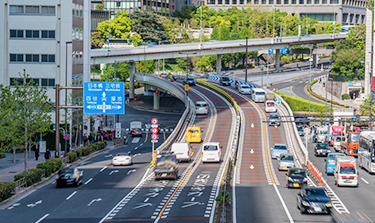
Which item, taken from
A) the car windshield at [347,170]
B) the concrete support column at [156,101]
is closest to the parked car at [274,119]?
the car windshield at [347,170]

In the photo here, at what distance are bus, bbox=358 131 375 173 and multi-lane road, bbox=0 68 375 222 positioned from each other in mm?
1365

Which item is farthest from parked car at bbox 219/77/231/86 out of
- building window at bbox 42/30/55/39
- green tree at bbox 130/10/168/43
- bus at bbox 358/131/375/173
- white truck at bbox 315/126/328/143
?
bus at bbox 358/131/375/173

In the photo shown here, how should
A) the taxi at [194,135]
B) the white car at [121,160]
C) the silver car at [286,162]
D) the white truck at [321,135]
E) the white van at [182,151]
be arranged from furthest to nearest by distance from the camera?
the white truck at [321,135] < the taxi at [194,135] < the white van at [182,151] < the white car at [121,160] < the silver car at [286,162]

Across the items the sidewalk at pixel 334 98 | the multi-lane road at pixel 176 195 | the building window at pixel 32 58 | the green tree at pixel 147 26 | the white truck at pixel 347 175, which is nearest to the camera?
the multi-lane road at pixel 176 195

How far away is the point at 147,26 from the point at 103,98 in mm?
131046

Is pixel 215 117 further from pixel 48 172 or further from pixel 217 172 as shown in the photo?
pixel 48 172

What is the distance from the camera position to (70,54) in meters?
82.8

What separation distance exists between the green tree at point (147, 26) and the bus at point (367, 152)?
122436 mm

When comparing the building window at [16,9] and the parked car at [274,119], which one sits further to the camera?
the parked car at [274,119]

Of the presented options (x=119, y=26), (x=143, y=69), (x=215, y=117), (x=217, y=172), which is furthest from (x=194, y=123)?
(x=119, y=26)

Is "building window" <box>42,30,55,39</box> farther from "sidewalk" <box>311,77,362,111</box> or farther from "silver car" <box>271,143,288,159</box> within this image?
"sidewalk" <box>311,77,362,111</box>

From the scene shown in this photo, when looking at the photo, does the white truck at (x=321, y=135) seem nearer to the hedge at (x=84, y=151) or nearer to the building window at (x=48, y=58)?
the hedge at (x=84, y=151)

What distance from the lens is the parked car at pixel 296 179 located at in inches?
1818

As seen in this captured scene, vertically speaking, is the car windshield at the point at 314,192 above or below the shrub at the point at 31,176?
above
